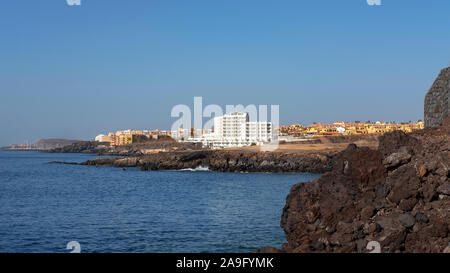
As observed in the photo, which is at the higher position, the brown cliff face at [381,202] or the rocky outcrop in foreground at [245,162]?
the brown cliff face at [381,202]

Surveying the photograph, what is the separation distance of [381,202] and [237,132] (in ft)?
475

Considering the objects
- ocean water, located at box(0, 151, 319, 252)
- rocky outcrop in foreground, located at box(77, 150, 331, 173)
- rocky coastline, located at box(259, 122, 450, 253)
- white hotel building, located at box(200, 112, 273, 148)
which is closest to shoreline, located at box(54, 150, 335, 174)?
rocky outcrop in foreground, located at box(77, 150, 331, 173)

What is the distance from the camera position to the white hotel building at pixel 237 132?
135 meters

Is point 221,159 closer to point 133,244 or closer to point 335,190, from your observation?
point 133,244

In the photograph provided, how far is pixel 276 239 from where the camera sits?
52.9 feet

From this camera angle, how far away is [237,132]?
509ft

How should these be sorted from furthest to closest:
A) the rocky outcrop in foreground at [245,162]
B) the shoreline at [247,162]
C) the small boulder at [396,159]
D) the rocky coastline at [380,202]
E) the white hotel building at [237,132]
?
the white hotel building at [237,132], the rocky outcrop in foreground at [245,162], the shoreline at [247,162], the small boulder at [396,159], the rocky coastline at [380,202]

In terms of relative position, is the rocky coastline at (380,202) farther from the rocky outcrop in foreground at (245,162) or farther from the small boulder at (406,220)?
the rocky outcrop in foreground at (245,162)

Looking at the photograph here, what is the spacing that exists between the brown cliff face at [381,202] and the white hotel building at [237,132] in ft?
388

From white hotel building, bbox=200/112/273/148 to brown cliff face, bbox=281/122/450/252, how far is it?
388 feet

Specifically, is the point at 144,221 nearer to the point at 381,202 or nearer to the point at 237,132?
the point at 381,202

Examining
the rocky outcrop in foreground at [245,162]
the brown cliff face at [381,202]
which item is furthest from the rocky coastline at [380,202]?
the rocky outcrop in foreground at [245,162]

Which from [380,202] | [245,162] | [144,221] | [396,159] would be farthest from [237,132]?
[380,202]

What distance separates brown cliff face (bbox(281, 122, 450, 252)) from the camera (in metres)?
9.24
